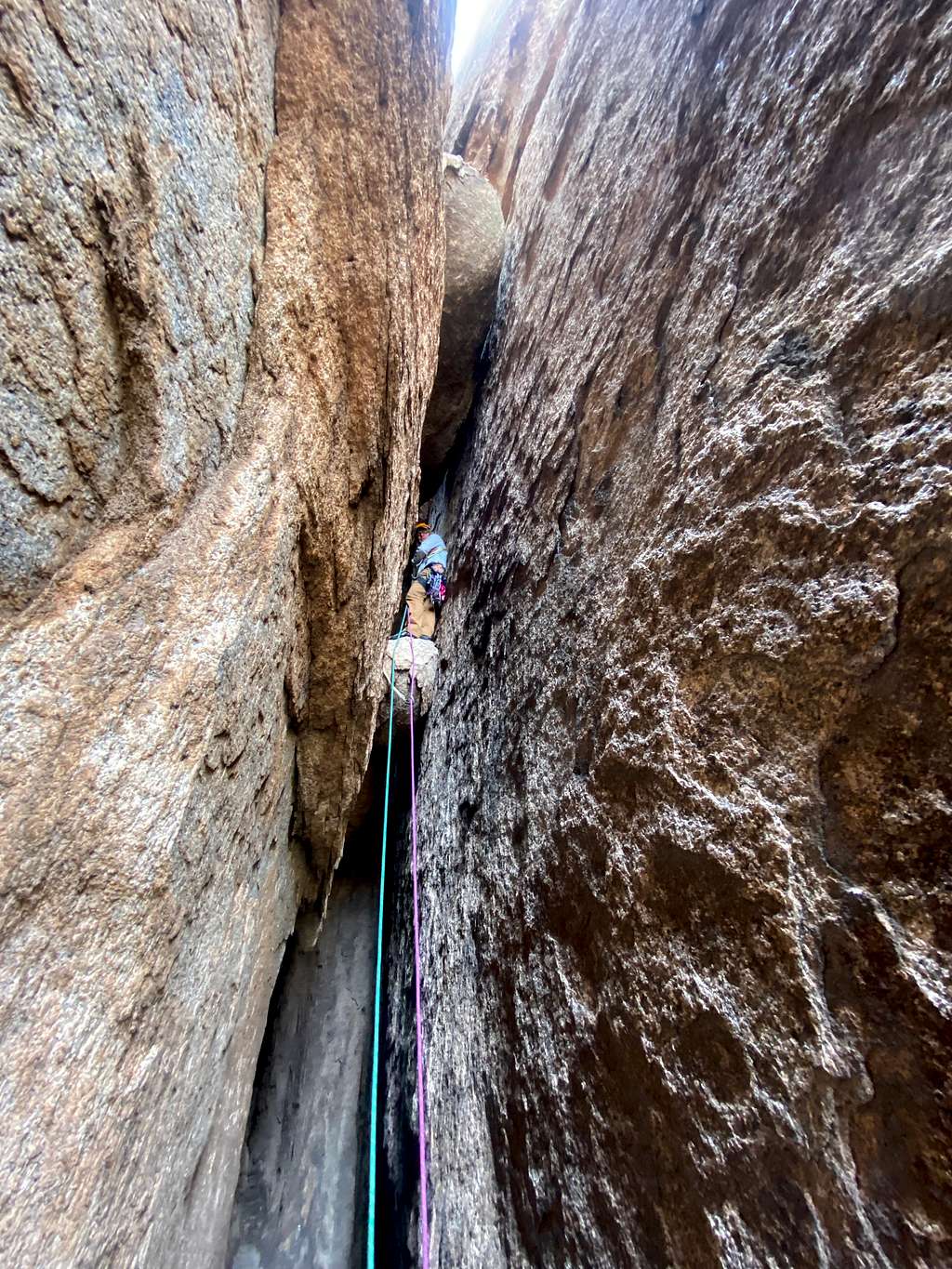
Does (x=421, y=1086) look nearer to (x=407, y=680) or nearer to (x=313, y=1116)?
(x=313, y=1116)

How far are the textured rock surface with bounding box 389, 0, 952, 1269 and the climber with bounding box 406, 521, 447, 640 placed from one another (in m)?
3.14

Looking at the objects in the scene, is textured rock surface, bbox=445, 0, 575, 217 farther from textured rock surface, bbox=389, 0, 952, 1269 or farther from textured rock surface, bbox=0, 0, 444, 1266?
textured rock surface, bbox=0, 0, 444, 1266

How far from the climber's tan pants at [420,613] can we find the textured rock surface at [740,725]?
3227mm

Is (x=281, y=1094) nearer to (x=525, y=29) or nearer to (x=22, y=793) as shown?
(x=22, y=793)

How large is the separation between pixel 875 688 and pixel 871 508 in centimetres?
34

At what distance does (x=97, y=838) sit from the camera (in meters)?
1.08

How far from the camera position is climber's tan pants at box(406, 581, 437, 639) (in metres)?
5.57

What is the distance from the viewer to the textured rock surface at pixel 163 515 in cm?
94

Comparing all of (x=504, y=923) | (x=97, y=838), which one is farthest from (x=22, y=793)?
(x=504, y=923)

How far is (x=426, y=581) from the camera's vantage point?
5.65 meters

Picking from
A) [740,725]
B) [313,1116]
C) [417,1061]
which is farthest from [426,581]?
[740,725]

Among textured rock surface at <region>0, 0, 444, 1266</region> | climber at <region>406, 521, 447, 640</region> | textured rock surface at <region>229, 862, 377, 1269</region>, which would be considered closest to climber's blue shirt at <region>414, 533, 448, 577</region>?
climber at <region>406, 521, 447, 640</region>

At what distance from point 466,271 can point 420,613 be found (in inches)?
117

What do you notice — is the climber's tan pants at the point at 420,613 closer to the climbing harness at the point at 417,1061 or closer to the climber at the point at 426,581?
the climber at the point at 426,581
